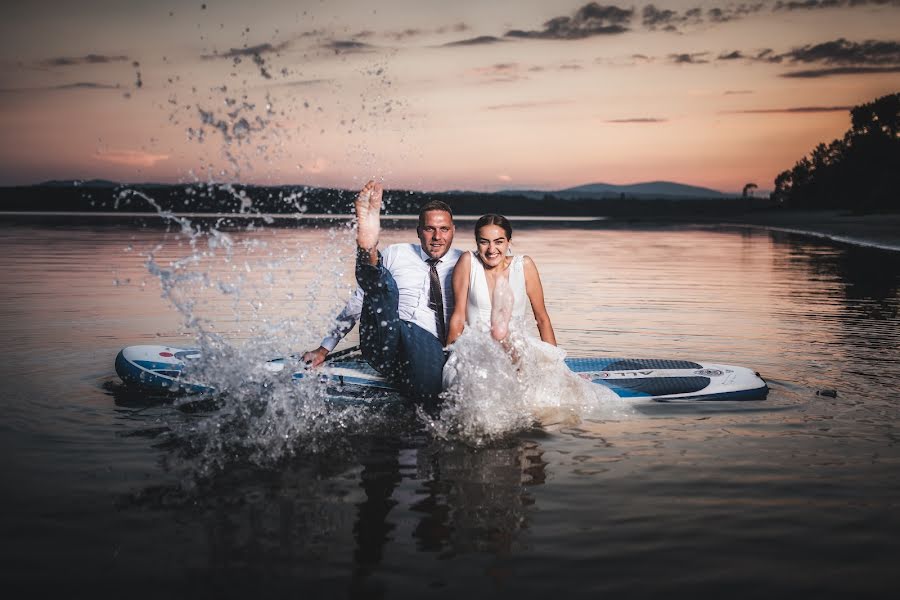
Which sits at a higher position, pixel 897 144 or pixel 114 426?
pixel 897 144

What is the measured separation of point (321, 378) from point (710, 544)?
14.1ft

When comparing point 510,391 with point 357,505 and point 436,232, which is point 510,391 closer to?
point 436,232

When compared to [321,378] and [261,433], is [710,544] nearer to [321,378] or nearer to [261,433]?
[261,433]

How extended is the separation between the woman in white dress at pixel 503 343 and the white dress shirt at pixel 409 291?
0.84 feet

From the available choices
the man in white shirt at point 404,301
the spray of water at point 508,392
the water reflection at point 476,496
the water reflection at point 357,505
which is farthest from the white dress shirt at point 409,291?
the water reflection at point 476,496

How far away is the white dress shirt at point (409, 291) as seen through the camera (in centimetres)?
767

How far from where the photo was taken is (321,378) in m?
7.70

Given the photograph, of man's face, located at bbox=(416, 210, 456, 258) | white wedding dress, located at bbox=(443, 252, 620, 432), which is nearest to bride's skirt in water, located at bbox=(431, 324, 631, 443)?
white wedding dress, located at bbox=(443, 252, 620, 432)

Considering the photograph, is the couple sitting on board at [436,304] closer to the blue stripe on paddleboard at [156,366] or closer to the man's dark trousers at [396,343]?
the man's dark trousers at [396,343]

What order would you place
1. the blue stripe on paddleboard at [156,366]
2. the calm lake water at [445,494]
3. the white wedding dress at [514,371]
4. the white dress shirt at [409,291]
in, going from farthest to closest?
the blue stripe on paddleboard at [156,366] → the white dress shirt at [409,291] → the white wedding dress at [514,371] → the calm lake water at [445,494]

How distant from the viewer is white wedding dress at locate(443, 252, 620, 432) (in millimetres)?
7191

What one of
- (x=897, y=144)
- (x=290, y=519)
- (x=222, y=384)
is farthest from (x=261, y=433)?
(x=897, y=144)

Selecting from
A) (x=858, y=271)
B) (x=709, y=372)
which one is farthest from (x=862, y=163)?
(x=709, y=372)

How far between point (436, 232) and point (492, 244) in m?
0.56
